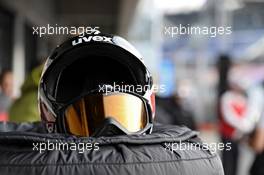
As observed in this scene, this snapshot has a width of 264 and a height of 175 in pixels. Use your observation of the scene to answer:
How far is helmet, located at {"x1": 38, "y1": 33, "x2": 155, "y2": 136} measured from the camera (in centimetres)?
130

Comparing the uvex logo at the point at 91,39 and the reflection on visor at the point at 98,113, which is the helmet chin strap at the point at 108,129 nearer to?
the reflection on visor at the point at 98,113

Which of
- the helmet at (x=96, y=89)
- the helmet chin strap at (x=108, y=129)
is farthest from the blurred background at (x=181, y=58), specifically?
the helmet chin strap at (x=108, y=129)

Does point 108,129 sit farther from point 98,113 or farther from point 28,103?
point 28,103

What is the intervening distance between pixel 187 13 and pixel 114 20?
2.29m

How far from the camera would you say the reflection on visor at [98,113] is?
130 cm

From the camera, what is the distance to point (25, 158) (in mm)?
1104

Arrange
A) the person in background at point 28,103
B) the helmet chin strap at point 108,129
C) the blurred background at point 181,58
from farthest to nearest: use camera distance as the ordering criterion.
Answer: the blurred background at point 181,58
the person in background at point 28,103
the helmet chin strap at point 108,129

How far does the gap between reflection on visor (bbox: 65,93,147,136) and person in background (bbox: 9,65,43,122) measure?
5.54ft

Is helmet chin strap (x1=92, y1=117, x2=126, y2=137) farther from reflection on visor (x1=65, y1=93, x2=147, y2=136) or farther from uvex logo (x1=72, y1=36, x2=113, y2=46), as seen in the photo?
uvex logo (x1=72, y1=36, x2=113, y2=46)

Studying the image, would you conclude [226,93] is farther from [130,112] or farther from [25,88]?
[130,112]

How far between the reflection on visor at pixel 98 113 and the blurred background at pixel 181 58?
2.30 ft

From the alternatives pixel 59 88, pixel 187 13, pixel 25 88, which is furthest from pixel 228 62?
pixel 187 13

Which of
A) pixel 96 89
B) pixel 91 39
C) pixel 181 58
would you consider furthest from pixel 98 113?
pixel 181 58

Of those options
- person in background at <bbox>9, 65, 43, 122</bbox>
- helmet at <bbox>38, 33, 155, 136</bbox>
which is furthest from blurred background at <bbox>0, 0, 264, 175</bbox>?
helmet at <bbox>38, 33, 155, 136</bbox>
